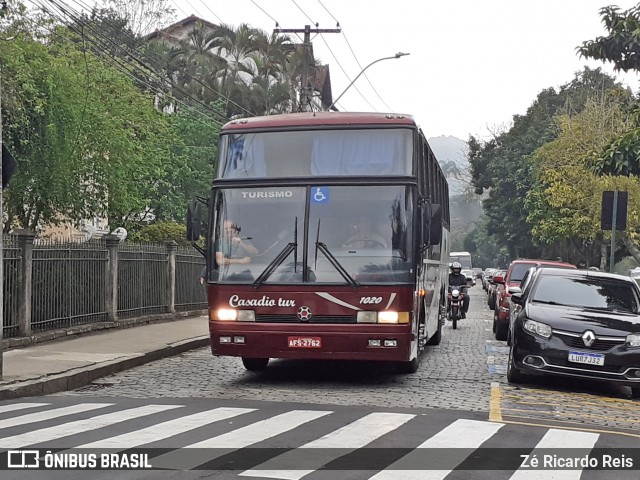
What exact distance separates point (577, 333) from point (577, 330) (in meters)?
0.04

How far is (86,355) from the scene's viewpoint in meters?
14.5

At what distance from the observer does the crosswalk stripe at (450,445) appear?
21.7ft

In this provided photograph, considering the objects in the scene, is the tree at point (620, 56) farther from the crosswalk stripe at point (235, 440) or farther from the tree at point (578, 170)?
the tree at point (578, 170)

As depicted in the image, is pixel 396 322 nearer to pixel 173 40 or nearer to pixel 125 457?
pixel 125 457

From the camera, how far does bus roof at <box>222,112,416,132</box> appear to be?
1236 cm

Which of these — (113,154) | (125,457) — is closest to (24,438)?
(125,457)

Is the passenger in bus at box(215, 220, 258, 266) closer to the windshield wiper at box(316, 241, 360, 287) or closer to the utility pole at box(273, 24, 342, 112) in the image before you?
the windshield wiper at box(316, 241, 360, 287)

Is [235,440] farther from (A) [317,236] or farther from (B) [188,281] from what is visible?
(B) [188,281]

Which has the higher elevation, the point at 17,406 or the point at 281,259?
the point at 281,259

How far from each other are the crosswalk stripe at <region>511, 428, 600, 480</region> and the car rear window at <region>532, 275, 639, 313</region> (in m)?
4.14

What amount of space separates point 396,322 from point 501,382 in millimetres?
2193

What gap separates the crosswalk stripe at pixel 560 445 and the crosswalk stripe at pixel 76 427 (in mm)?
3808

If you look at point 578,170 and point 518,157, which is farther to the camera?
point 518,157

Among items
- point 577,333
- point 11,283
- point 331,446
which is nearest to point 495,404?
point 577,333
